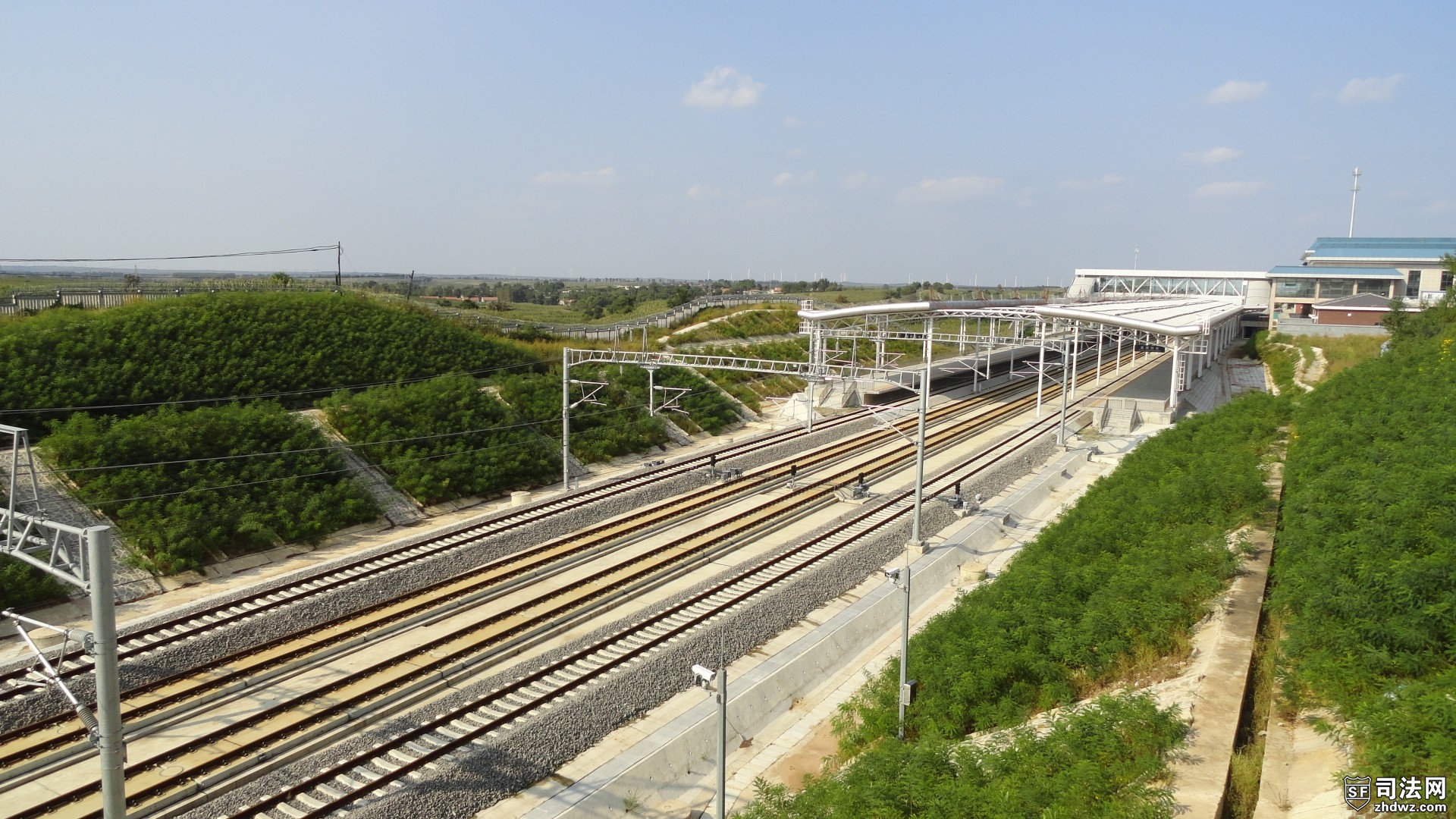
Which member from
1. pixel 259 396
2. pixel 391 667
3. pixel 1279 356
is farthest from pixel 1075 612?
pixel 1279 356

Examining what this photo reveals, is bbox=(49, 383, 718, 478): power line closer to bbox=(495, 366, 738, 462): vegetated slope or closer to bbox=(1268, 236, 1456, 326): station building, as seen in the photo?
bbox=(495, 366, 738, 462): vegetated slope

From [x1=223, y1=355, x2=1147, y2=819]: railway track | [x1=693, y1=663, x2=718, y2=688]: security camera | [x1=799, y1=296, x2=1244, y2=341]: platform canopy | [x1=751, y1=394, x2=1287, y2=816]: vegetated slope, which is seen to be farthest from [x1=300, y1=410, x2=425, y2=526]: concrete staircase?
[x1=799, y1=296, x2=1244, y2=341]: platform canopy

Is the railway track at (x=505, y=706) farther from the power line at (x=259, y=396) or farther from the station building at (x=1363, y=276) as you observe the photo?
the station building at (x=1363, y=276)

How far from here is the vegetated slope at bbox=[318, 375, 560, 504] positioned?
2302cm

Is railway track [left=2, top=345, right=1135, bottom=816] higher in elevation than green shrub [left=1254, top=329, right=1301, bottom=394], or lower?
lower

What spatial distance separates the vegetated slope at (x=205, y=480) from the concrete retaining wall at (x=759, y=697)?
11.3 metres

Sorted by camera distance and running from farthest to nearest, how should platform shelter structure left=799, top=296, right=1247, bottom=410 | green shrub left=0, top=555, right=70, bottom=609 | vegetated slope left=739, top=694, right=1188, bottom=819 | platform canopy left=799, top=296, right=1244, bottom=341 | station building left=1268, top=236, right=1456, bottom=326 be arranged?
station building left=1268, top=236, right=1456, bottom=326, platform shelter structure left=799, top=296, right=1247, bottom=410, platform canopy left=799, top=296, right=1244, bottom=341, green shrub left=0, top=555, right=70, bottom=609, vegetated slope left=739, top=694, right=1188, bottom=819

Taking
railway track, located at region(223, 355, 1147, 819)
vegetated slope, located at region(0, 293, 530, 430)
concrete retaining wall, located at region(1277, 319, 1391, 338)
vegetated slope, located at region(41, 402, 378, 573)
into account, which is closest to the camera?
railway track, located at region(223, 355, 1147, 819)

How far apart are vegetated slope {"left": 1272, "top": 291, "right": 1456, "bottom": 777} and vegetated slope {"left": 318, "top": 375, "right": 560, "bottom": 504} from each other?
60.8 feet

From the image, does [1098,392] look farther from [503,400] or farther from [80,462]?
[80,462]

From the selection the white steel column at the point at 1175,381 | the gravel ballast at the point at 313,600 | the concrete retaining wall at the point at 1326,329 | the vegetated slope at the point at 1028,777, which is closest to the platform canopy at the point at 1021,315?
the white steel column at the point at 1175,381

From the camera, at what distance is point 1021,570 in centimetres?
1457

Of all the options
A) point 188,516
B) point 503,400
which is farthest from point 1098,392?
point 188,516

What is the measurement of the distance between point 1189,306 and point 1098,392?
70.8 ft
